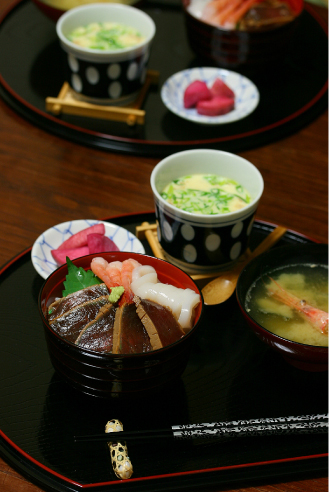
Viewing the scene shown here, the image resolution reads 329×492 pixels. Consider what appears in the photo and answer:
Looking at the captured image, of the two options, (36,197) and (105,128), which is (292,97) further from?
(36,197)

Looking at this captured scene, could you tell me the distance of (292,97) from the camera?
215 cm

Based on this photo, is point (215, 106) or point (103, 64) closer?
point (103, 64)

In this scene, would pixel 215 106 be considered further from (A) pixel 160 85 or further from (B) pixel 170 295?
(B) pixel 170 295

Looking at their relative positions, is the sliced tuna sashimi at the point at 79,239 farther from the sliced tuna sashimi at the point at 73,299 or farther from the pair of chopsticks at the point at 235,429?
the pair of chopsticks at the point at 235,429

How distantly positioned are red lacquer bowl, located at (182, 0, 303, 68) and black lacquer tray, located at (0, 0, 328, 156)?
83 millimetres

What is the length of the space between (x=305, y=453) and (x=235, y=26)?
175cm

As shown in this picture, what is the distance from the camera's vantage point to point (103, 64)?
6.02 feet

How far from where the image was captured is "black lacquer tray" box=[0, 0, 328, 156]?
6.31ft

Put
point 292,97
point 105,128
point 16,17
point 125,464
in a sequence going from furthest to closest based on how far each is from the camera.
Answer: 1. point 16,17
2. point 292,97
3. point 105,128
4. point 125,464

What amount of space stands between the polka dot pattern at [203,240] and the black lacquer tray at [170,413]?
163 mm

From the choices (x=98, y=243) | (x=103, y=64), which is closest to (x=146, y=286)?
(x=98, y=243)

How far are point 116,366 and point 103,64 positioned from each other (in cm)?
122

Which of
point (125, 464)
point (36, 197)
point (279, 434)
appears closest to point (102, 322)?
point (125, 464)

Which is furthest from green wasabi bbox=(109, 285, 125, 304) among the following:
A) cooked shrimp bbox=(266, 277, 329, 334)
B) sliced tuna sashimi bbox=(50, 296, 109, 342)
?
cooked shrimp bbox=(266, 277, 329, 334)
